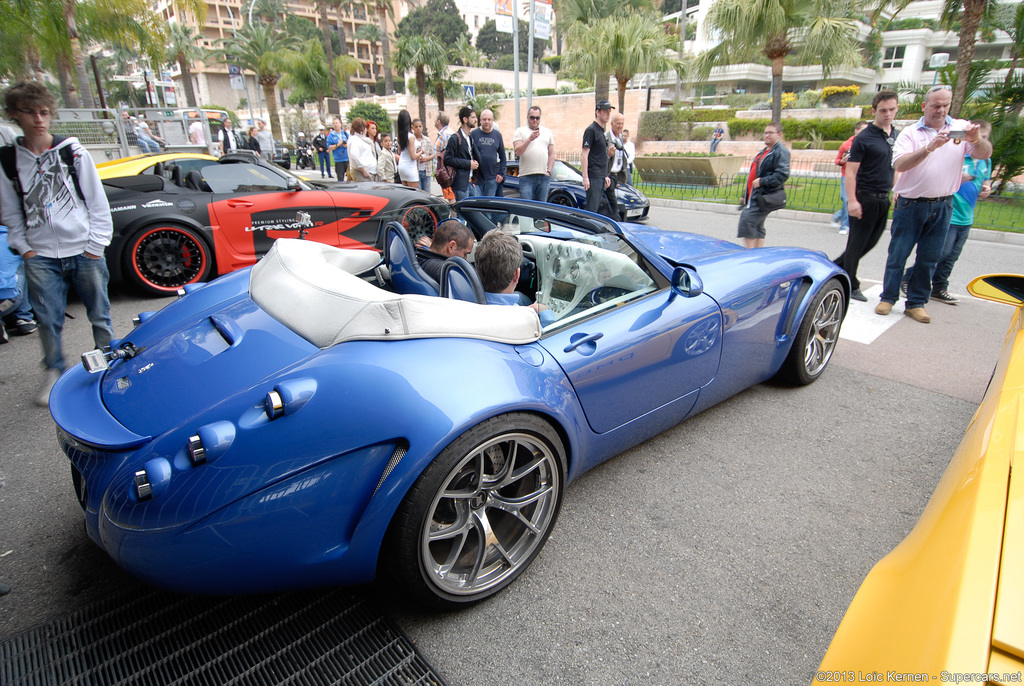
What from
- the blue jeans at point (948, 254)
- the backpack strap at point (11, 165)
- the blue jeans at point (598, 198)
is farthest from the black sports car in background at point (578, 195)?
the backpack strap at point (11, 165)

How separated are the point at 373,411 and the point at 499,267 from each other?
3.48 feet

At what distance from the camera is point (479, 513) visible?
205 cm

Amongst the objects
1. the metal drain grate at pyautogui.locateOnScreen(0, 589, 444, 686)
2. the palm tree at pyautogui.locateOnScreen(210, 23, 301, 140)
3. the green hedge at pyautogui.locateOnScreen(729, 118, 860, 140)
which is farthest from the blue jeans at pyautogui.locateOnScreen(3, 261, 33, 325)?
the palm tree at pyautogui.locateOnScreen(210, 23, 301, 140)

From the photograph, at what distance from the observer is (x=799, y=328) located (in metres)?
3.42

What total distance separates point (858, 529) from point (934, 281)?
4441 millimetres

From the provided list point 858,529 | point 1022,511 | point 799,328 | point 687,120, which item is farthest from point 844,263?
point 687,120

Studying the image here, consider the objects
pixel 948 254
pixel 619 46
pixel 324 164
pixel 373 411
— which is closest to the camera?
pixel 373 411

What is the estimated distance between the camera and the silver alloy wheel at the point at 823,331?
3578 millimetres

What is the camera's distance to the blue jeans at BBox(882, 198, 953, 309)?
16.0ft

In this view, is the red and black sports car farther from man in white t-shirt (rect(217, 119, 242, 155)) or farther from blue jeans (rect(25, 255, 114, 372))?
man in white t-shirt (rect(217, 119, 242, 155))

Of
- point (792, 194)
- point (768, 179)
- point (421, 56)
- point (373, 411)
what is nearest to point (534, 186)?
point (768, 179)

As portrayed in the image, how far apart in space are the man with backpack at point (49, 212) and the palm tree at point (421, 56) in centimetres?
3057

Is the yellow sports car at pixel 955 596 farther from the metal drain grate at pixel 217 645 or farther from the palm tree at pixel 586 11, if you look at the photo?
the palm tree at pixel 586 11

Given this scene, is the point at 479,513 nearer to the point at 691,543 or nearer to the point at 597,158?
the point at 691,543
